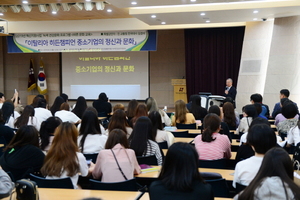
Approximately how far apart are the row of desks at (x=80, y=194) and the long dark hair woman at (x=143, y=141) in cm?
97

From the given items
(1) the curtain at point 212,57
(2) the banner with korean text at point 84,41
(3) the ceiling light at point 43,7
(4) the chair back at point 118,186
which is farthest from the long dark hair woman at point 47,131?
(1) the curtain at point 212,57

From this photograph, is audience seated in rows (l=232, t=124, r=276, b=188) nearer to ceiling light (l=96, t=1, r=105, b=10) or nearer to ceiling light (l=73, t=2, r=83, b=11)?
ceiling light (l=96, t=1, r=105, b=10)

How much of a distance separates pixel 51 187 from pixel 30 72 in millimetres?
12214

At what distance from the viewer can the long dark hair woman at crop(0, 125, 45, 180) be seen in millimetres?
3205

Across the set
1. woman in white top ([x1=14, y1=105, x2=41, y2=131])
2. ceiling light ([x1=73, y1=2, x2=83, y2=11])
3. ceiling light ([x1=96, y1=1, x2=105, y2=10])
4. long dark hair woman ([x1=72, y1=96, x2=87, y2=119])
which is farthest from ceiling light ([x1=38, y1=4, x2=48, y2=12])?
woman in white top ([x1=14, y1=105, x2=41, y2=131])

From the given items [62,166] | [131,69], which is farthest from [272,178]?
[131,69]

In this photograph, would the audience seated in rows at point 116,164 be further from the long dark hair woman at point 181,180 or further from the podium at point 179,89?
the podium at point 179,89

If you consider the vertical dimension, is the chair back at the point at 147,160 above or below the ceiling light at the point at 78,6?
below

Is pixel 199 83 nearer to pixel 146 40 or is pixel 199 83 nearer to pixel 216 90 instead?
pixel 216 90

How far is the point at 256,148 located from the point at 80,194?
1408 mm

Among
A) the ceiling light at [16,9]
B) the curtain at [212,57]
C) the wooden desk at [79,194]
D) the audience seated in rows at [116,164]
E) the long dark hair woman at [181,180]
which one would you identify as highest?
the ceiling light at [16,9]

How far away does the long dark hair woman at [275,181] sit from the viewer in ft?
5.92

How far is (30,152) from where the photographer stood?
325 centimetres

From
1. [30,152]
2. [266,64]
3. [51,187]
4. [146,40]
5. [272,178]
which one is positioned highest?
[146,40]
